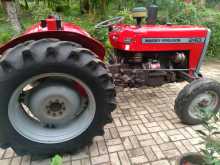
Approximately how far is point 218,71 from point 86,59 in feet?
13.1

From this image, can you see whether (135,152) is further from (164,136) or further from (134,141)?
(164,136)

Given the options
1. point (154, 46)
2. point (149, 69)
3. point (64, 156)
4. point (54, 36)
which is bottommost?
point (64, 156)

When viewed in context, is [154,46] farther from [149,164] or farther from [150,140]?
[149,164]

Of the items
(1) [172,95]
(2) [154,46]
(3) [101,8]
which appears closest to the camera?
(2) [154,46]

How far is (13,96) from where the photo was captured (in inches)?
83.7

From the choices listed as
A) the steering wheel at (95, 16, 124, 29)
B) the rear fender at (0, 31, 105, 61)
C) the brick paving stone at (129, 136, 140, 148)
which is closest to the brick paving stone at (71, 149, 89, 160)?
the brick paving stone at (129, 136, 140, 148)

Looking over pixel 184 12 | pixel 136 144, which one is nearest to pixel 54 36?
pixel 136 144

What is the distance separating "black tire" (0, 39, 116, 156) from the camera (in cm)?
203

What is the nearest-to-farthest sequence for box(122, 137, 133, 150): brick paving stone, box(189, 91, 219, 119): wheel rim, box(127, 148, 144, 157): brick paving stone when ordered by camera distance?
box(127, 148, 144, 157): brick paving stone < box(122, 137, 133, 150): brick paving stone < box(189, 91, 219, 119): wheel rim

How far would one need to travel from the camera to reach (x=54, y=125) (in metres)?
2.48

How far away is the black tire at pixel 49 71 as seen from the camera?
203 cm

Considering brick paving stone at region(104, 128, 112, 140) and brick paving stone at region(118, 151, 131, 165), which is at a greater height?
brick paving stone at region(104, 128, 112, 140)

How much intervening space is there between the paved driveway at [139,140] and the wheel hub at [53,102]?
43 centimetres

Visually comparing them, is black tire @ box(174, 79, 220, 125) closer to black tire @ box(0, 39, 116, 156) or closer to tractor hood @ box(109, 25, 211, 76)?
tractor hood @ box(109, 25, 211, 76)
